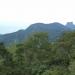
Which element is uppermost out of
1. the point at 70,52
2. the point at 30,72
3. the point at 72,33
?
the point at 72,33

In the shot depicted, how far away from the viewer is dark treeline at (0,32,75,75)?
24.1 metres

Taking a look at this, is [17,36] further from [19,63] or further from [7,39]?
[19,63]

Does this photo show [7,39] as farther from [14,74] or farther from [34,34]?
[14,74]

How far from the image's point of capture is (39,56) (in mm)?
26391

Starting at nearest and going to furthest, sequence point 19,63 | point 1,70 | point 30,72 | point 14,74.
A: 1. point 1,70
2. point 14,74
3. point 30,72
4. point 19,63

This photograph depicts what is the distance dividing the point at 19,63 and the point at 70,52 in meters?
5.82

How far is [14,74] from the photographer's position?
75.5 ft

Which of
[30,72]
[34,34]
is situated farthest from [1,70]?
[34,34]

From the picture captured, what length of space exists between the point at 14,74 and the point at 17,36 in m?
59.5

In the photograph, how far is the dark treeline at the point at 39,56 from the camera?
24.1m

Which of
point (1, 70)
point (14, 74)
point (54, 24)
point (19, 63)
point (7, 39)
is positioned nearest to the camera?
point (1, 70)

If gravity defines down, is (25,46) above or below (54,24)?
below

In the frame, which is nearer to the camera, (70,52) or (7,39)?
(70,52)

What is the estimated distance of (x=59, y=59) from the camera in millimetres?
25406
